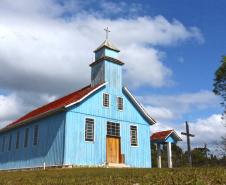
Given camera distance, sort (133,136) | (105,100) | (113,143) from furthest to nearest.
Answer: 1. (133,136)
2. (105,100)
3. (113,143)

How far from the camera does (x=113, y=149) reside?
96.5 ft

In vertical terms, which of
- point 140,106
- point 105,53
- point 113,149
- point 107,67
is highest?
point 105,53

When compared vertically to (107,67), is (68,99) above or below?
below

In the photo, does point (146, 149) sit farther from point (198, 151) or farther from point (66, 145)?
point (198, 151)

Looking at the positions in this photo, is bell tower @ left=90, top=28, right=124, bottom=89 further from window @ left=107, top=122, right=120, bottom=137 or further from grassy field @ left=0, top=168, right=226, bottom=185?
grassy field @ left=0, top=168, right=226, bottom=185

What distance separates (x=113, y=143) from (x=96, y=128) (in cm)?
222

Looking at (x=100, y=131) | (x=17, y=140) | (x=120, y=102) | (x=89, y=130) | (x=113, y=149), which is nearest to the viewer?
(x=89, y=130)

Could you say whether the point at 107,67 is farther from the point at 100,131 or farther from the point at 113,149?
the point at 113,149

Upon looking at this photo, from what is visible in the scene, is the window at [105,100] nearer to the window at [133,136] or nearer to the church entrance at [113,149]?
the church entrance at [113,149]

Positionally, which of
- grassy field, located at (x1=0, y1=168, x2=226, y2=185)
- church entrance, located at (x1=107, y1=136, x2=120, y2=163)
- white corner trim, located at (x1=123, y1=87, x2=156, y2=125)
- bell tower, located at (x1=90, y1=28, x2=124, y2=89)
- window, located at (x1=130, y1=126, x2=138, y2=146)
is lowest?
grassy field, located at (x1=0, y1=168, x2=226, y2=185)

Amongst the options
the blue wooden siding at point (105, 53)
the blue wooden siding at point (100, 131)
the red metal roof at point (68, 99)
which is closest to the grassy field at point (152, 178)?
the blue wooden siding at point (100, 131)

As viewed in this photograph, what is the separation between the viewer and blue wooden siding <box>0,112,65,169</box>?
27581 mm

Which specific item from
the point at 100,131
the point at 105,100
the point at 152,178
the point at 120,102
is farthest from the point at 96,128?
the point at 152,178

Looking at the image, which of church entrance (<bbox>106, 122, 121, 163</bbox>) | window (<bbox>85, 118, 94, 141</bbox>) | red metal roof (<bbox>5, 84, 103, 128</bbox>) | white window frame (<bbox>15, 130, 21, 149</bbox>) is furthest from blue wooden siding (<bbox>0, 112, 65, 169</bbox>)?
church entrance (<bbox>106, 122, 121, 163</bbox>)
